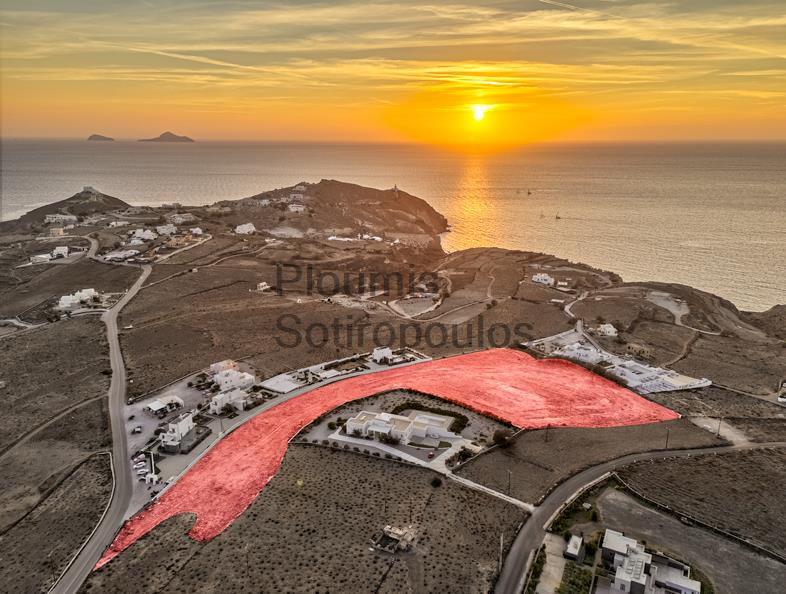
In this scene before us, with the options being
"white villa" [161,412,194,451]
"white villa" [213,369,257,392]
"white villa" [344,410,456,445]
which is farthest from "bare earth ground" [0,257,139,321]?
"white villa" [344,410,456,445]

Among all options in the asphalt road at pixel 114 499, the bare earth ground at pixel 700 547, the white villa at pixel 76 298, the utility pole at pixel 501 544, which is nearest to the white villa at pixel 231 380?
the asphalt road at pixel 114 499

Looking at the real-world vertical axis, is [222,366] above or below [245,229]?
above

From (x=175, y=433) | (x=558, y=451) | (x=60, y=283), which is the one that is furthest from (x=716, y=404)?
(x=60, y=283)

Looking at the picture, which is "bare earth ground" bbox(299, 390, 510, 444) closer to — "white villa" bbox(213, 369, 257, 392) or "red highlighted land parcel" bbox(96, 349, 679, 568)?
"red highlighted land parcel" bbox(96, 349, 679, 568)

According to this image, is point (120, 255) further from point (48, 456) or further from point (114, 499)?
point (114, 499)

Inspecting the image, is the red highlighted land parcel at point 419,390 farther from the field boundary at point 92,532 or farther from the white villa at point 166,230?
the white villa at point 166,230

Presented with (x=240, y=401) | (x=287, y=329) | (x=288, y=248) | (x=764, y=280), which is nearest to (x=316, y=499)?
(x=240, y=401)
